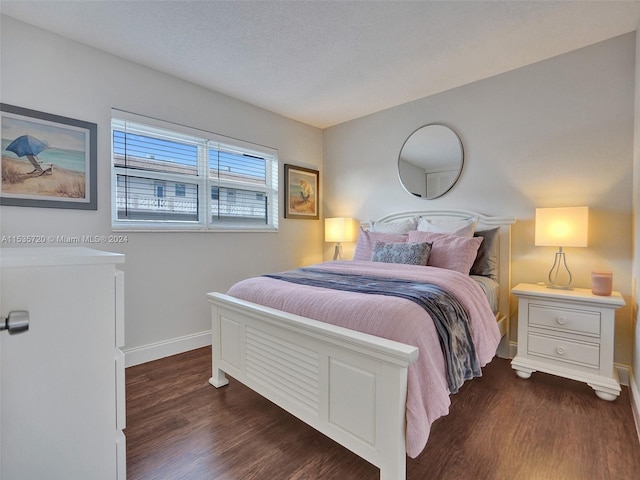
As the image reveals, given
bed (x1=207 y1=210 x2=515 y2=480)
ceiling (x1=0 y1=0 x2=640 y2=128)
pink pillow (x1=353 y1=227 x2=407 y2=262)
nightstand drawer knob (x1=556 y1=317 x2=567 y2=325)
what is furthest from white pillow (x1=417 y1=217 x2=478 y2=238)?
ceiling (x1=0 y1=0 x2=640 y2=128)

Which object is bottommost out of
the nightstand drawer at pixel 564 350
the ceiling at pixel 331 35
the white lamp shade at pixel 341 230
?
the nightstand drawer at pixel 564 350

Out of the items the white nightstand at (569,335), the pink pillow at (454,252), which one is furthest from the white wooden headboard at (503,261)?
the pink pillow at (454,252)

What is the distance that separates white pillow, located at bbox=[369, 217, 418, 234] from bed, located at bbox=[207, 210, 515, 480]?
0.87 meters

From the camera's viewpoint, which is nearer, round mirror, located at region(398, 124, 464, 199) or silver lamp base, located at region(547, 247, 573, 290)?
silver lamp base, located at region(547, 247, 573, 290)

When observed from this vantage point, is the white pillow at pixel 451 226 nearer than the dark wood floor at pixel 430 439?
No

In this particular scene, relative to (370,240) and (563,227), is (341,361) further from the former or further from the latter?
(563,227)

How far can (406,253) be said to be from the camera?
2.48m

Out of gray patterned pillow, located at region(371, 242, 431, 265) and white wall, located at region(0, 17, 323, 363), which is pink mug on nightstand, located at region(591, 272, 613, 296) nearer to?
gray patterned pillow, located at region(371, 242, 431, 265)

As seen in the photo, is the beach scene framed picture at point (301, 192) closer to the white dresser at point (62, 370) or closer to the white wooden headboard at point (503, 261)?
the white wooden headboard at point (503, 261)

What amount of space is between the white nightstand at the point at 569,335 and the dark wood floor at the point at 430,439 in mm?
131

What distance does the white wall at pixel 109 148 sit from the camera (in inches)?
82.1

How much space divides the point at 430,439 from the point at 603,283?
1620 mm

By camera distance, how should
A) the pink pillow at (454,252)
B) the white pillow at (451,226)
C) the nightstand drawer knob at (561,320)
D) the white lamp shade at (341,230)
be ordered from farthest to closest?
the white lamp shade at (341,230) → the white pillow at (451,226) → the pink pillow at (454,252) → the nightstand drawer knob at (561,320)

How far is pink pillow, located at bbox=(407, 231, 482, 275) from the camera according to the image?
2.38m
